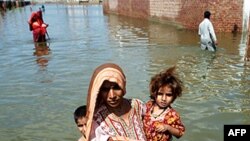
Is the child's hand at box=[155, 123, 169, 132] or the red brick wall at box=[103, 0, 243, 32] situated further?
the red brick wall at box=[103, 0, 243, 32]

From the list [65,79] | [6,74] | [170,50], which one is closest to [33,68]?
[6,74]

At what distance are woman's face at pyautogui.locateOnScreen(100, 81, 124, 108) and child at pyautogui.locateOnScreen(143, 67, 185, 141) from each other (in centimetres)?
44

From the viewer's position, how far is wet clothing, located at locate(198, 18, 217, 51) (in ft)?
35.5

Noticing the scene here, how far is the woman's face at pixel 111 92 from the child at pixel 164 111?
435mm

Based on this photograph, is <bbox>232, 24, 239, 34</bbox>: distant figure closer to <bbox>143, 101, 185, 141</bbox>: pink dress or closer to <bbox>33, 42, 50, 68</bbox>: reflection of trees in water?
<bbox>33, 42, 50, 68</bbox>: reflection of trees in water

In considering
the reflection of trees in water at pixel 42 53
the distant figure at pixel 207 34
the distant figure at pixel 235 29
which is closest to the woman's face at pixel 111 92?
the distant figure at pixel 207 34

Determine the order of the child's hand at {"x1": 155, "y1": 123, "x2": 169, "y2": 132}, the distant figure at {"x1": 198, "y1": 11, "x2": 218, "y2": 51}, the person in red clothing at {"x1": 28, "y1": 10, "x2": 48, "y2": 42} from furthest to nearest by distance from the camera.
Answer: the person in red clothing at {"x1": 28, "y1": 10, "x2": 48, "y2": 42} → the distant figure at {"x1": 198, "y1": 11, "x2": 218, "y2": 51} → the child's hand at {"x1": 155, "y1": 123, "x2": 169, "y2": 132}

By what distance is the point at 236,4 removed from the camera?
16.3 metres

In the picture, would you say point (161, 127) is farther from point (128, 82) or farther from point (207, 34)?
point (207, 34)

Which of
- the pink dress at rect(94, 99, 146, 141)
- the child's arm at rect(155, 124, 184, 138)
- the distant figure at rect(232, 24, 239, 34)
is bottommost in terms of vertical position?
the distant figure at rect(232, 24, 239, 34)

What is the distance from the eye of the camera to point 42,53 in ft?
45.4

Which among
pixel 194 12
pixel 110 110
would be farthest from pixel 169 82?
pixel 194 12

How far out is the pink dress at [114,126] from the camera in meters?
2.56

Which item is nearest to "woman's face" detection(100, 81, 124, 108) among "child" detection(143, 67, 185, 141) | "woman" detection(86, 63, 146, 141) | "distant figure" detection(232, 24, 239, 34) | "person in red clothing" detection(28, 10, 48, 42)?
"woman" detection(86, 63, 146, 141)
